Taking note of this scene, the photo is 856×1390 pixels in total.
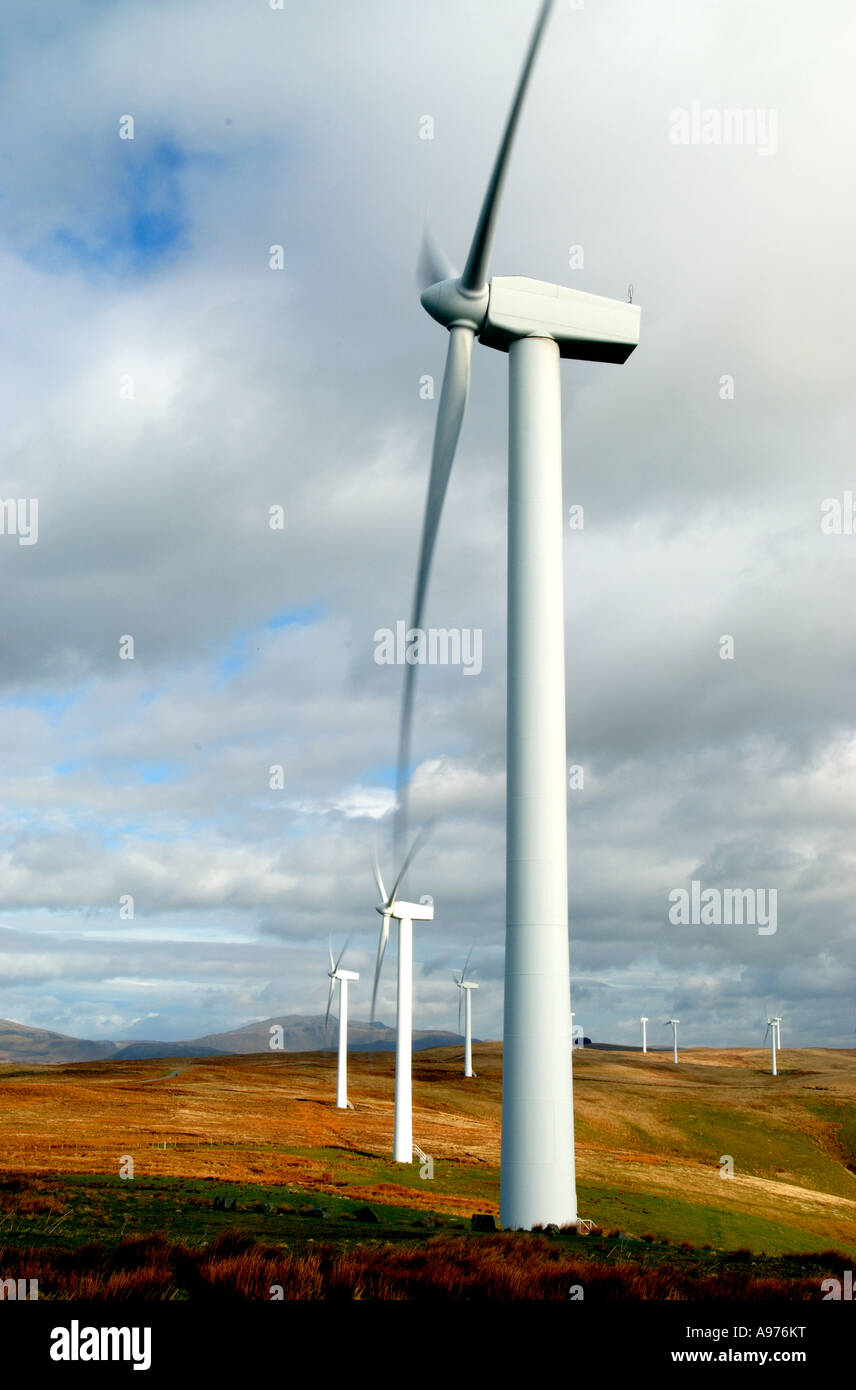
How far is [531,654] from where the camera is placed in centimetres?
2600

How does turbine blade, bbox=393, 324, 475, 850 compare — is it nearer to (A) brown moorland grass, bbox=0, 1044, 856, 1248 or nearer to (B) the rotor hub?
(B) the rotor hub

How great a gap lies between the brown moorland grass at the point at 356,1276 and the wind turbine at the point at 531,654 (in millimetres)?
4199

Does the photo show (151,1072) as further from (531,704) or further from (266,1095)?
(531,704)

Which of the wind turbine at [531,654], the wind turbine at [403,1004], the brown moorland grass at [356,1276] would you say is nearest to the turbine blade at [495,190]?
the wind turbine at [531,654]

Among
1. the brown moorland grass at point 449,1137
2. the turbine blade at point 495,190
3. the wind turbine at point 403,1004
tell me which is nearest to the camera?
the turbine blade at point 495,190

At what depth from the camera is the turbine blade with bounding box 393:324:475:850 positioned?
83.2 feet

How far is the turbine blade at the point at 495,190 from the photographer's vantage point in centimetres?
2205

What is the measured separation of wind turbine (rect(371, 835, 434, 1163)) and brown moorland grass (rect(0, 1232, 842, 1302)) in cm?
4438

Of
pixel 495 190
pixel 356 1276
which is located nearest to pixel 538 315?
pixel 495 190

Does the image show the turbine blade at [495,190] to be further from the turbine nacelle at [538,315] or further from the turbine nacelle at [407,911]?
the turbine nacelle at [407,911]

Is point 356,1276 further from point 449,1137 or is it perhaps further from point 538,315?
point 449,1137

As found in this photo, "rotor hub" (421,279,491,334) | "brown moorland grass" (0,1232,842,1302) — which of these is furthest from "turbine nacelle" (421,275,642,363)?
"brown moorland grass" (0,1232,842,1302)

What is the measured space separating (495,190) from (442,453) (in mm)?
6143

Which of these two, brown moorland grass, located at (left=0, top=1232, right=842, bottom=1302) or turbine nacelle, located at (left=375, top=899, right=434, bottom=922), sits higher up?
turbine nacelle, located at (left=375, top=899, right=434, bottom=922)
